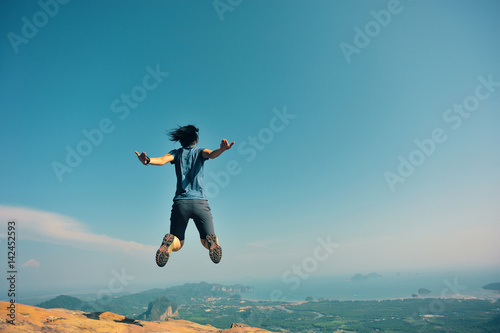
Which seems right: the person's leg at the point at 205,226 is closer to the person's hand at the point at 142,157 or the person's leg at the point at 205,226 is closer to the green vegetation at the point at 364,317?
the person's hand at the point at 142,157

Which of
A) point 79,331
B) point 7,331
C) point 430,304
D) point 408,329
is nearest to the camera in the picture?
point 7,331

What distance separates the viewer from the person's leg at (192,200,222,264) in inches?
171

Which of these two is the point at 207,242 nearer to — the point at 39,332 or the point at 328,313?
the point at 39,332

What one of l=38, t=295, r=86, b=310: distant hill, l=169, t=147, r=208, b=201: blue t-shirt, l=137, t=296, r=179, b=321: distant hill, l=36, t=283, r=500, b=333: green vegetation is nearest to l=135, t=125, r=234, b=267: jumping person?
l=169, t=147, r=208, b=201: blue t-shirt

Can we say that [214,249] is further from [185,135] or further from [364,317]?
[364,317]

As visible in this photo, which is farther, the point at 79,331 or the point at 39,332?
the point at 79,331

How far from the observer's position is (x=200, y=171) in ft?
16.0

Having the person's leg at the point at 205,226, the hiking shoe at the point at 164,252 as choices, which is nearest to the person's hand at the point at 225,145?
the person's leg at the point at 205,226

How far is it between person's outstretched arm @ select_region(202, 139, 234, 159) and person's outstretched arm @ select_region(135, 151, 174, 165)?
2.36ft

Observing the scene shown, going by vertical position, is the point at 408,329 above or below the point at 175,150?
below

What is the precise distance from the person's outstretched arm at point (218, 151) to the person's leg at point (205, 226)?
92 centimetres

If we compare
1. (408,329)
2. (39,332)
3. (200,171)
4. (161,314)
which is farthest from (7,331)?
(161,314)

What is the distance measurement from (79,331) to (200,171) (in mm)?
3677

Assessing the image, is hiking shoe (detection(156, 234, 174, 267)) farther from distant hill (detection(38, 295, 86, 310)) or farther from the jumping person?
distant hill (detection(38, 295, 86, 310))
